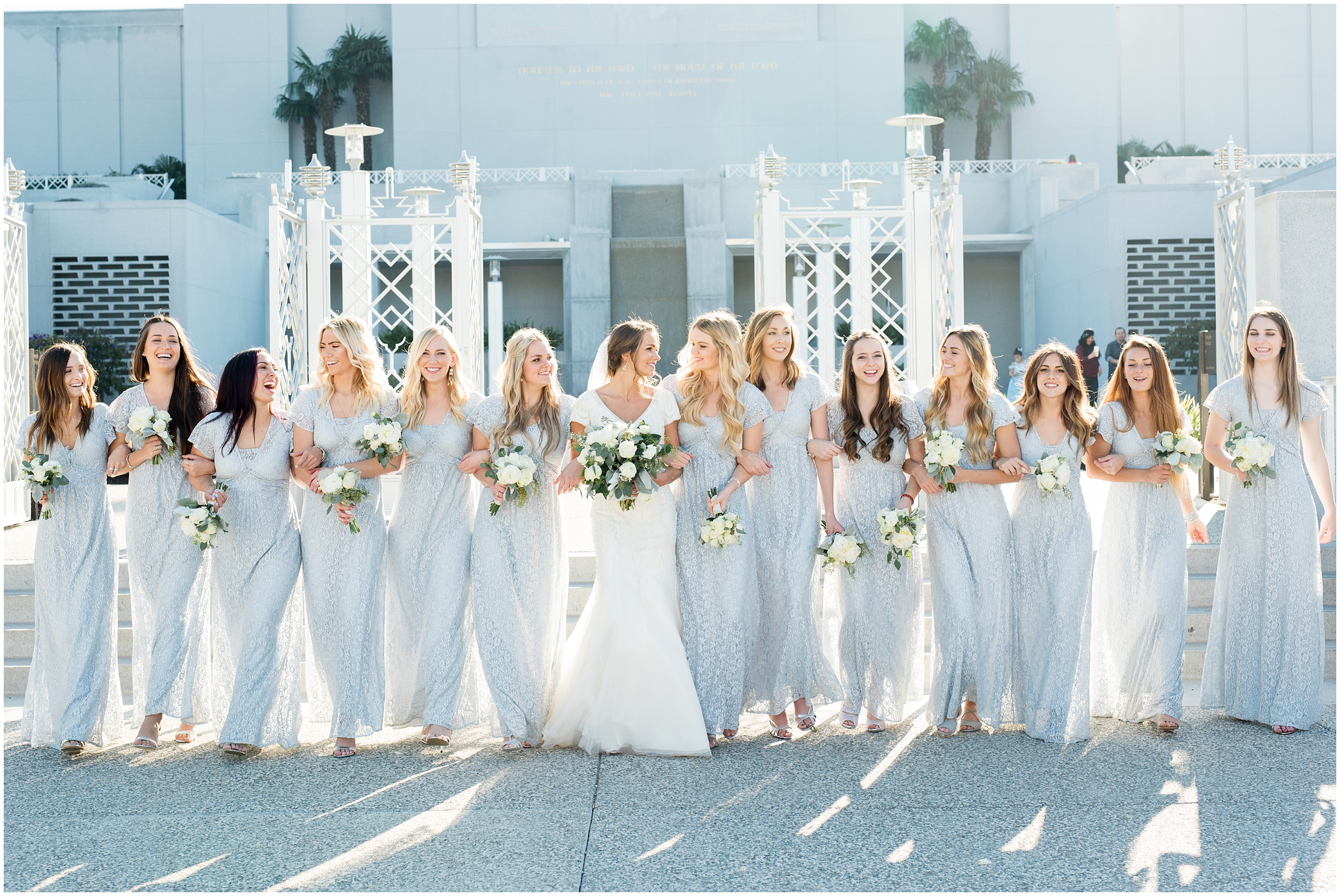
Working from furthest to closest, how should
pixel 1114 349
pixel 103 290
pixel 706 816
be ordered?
1. pixel 103 290
2. pixel 1114 349
3. pixel 706 816

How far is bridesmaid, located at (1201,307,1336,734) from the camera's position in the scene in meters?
5.37

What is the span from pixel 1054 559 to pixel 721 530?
1.48m

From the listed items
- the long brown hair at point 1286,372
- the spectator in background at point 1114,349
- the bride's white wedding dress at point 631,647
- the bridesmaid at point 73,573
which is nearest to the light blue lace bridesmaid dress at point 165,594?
the bridesmaid at point 73,573

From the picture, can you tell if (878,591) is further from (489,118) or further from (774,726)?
(489,118)

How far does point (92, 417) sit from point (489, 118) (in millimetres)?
27568

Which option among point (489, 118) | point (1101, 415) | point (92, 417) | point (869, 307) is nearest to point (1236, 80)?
point (489, 118)

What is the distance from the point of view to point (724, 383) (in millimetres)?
5320

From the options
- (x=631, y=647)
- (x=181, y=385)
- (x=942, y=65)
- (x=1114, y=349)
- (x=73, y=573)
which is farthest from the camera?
(x=942, y=65)

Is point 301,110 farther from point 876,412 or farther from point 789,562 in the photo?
point 789,562

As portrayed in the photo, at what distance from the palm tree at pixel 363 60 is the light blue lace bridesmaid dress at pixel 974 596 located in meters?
30.1

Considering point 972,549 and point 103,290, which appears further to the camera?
point 103,290

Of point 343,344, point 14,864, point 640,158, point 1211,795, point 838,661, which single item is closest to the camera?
point 14,864

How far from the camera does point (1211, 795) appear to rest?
175 inches

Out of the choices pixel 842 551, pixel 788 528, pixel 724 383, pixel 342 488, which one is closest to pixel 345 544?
pixel 342 488
